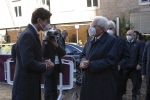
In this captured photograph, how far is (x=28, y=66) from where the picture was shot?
2.90m

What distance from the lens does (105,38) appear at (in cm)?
355

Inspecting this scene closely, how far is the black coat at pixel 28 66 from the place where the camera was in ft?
9.53

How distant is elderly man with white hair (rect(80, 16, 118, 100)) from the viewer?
3443 mm

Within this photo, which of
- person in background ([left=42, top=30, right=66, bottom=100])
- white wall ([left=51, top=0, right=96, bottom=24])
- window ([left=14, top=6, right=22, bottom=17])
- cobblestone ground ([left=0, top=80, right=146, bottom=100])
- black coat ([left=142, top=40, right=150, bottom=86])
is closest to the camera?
black coat ([left=142, top=40, right=150, bottom=86])

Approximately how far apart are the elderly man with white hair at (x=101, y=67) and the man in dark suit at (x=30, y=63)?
72 cm

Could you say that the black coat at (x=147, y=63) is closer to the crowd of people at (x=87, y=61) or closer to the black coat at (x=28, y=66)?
the crowd of people at (x=87, y=61)

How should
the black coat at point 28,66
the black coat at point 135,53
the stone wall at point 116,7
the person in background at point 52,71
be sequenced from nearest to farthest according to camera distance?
the black coat at point 28,66 < the person in background at point 52,71 < the black coat at point 135,53 < the stone wall at point 116,7

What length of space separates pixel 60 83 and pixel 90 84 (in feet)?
9.51

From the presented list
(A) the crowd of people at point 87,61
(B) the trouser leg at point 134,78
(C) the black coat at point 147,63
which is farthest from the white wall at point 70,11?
(A) the crowd of people at point 87,61

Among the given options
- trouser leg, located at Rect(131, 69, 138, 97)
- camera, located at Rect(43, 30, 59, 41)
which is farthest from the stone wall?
camera, located at Rect(43, 30, 59, 41)

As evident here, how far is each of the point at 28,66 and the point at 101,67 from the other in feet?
3.63

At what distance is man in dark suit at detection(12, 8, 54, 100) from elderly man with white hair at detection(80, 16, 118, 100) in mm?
721

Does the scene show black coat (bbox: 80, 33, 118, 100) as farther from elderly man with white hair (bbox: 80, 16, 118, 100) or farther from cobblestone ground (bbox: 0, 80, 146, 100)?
cobblestone ground (bbox: 0, 80, 146, 100)

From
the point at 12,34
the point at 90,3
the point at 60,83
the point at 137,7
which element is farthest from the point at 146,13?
the point at 12,34
